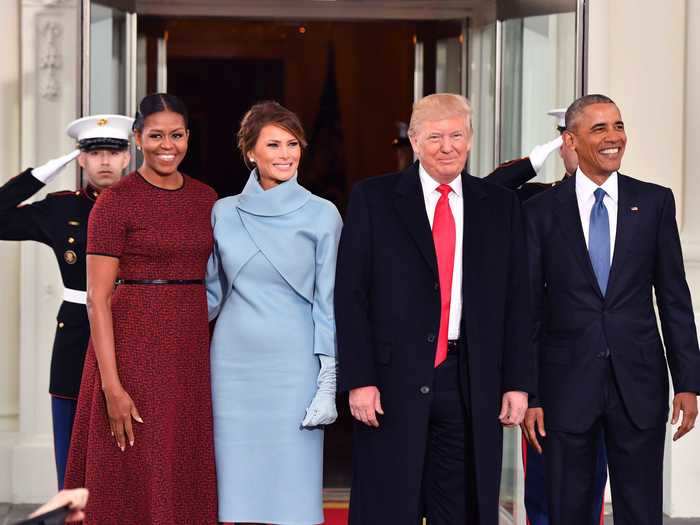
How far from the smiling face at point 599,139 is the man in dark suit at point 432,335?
1.23 feet

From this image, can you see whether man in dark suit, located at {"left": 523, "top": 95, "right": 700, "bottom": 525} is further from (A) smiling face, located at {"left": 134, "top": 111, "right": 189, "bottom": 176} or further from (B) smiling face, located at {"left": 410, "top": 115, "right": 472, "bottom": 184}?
(A) smiling face, located at {"left": 134, "top": 111, "right": 189, "bottom": 176}

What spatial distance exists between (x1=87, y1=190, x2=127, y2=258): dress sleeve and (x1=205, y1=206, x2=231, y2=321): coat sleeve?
10.3 inches

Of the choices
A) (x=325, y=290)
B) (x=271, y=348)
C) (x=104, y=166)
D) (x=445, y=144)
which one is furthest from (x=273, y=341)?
(x=104, y=166)

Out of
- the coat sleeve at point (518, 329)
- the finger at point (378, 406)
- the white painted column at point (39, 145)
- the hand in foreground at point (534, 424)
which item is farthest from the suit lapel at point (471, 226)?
the white painted column at point (39, 145)

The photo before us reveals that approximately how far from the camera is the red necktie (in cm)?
329

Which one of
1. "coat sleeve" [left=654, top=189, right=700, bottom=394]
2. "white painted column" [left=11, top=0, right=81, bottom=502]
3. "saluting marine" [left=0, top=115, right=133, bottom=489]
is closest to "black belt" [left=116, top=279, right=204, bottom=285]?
"saluting marine" [left=0, top=115, right=133, bottom=489]

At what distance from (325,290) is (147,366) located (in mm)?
511

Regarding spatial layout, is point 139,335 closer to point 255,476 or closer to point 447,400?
point 255,476

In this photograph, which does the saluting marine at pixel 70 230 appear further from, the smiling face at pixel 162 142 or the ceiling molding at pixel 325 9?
the ceiling molding at pixel 325 9

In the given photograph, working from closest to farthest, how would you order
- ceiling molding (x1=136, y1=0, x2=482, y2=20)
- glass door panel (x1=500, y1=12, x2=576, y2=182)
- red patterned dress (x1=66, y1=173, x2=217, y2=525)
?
1. red patterned dress (x1=66, y1=173, x2=217, y2=525)
2. glass door panel (x1=500, y1=12, x2=576, y2=182)
3. ceiling molding (x1=136, y1=0, x2=482, y2=20)

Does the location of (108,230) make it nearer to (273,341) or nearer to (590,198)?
(273,341)

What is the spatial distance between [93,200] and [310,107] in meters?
7.51

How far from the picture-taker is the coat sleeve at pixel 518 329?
3.35 m

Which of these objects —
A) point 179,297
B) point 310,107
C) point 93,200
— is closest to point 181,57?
point 310,107
